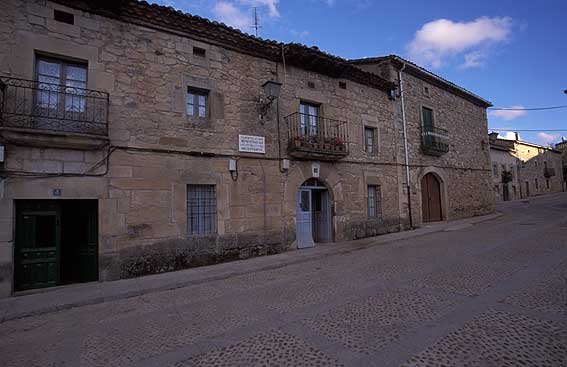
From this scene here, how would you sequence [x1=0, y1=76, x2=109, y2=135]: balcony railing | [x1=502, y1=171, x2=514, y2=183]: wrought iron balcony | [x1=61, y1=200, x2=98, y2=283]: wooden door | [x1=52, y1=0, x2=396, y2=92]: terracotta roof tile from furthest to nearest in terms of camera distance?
[x1=502, y1=171, x2=514, y2=183]: wrought iron balcony < [x1=52, y1=0, x2=396, y2=92]: terracotta roof tile < [x1=61, y1=200, x2=98, y2=283]: wooden door < [x1=0, y1=76, x2=109, y2=135]: balcony railing

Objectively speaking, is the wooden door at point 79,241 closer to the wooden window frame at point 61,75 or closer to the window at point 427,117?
the wooden window frame at point 61,75

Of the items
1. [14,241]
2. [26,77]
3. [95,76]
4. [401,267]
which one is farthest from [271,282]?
[26,77]

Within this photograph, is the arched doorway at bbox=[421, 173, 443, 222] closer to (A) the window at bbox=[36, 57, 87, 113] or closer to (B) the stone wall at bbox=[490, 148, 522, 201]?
(A) the window at bbox=[36, 57, 87, 113]

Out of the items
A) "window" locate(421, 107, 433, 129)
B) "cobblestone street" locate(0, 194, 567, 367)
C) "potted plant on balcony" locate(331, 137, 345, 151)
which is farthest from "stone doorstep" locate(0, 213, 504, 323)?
"window" locate(421, 107, 433, 129)

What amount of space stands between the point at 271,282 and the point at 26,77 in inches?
236

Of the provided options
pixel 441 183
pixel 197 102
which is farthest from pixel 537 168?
pixel 197 102

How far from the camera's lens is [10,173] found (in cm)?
530

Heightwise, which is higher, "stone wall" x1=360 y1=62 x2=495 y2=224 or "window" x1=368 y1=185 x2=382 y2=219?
"stone wall" x1=360 y1=62 x2=495 y2=224

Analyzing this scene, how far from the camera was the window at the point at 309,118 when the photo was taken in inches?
367

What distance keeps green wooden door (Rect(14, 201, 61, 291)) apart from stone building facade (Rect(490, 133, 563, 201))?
26.3m

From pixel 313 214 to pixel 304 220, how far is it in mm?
841

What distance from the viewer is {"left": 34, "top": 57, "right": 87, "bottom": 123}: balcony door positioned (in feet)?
18.7

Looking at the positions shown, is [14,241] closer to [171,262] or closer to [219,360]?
[171,262]

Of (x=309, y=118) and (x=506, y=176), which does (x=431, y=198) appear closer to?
(x=309, y=118)
